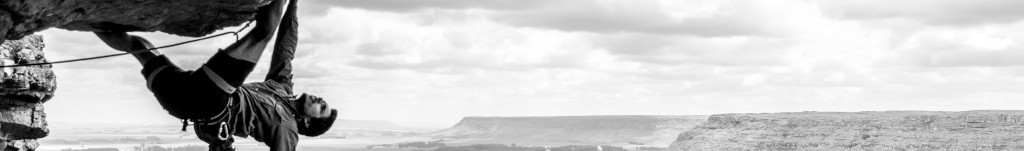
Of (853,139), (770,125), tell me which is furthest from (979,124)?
(770,125)

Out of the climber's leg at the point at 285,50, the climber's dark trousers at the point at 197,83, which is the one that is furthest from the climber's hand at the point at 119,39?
the climber's leg at the point at 285,50

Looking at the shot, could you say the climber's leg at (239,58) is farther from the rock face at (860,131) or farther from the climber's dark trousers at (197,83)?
the rock face at (860,131)

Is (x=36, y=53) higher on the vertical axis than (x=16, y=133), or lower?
higher

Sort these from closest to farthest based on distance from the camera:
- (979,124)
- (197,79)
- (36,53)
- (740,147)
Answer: (197,79), (36,53), (979,124), (740,147)

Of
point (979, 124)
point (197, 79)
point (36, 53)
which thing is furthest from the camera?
point (979, 124)

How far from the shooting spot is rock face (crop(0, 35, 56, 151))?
12151 mm

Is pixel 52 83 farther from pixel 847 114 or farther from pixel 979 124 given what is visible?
pixel 847 114

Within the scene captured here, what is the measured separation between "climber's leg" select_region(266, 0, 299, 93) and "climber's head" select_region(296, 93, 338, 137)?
0.26m

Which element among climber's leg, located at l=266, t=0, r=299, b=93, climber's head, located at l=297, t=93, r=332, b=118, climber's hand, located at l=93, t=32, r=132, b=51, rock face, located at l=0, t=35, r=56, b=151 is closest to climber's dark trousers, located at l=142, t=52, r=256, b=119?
climber's hand, located at l=93, t=32, r=132, b=51

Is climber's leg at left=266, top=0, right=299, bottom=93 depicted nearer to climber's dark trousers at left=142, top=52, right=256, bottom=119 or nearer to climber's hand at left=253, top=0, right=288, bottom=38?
climber's hand at left=253, top=0, right=288, bottom=38

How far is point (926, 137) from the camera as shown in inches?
6122

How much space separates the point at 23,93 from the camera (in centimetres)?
1266

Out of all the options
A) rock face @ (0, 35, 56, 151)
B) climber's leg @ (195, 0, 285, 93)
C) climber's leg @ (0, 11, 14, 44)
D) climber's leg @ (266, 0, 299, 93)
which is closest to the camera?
climber's leg @ (0, 11, 14, 44)

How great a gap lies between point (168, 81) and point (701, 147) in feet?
549
